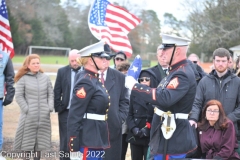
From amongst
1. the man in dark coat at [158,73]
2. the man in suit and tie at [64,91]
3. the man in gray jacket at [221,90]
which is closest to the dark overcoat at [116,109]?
the man in dark coat at [158,73]

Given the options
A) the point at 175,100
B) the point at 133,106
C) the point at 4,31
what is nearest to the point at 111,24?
the point at 4,31

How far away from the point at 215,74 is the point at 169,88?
227 cm

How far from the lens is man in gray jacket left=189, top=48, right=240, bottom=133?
5.79 m

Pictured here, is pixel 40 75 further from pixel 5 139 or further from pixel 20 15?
pixel 20 15

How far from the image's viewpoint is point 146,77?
5879 mm

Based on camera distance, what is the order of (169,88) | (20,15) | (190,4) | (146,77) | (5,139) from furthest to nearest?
(20,15)
(190,4)
(5,139)
(146,77)
(169,88)

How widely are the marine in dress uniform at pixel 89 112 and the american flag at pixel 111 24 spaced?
4.11 meters

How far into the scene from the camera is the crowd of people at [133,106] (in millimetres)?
4090

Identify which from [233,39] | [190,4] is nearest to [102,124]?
[233,39]

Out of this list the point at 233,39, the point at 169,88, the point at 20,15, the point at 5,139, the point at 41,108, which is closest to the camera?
the point at 169,88

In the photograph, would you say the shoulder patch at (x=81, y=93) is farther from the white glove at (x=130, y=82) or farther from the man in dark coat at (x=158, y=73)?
the man in dark coat at (x=158, y=73)

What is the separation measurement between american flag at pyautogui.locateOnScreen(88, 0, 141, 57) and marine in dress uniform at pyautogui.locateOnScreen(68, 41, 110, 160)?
411cm

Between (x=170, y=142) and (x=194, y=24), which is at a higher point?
(x=194, y=24)

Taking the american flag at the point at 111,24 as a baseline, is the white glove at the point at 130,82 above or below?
below
